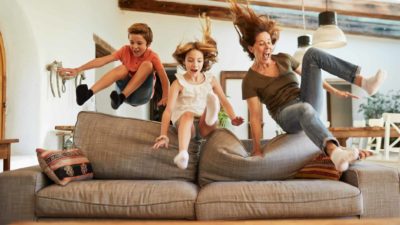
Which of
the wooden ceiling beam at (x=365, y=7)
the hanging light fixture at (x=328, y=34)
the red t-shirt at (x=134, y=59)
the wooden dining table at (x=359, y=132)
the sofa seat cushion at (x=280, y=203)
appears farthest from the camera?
the wooden ceiling beam at (x=365, y=7)

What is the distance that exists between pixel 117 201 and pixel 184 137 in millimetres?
526

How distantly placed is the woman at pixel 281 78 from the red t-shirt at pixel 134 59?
64 cm

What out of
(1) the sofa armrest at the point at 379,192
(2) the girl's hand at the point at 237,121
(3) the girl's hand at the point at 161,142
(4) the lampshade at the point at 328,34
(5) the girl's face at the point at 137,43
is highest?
(4) the lampshade at the point at 328,34

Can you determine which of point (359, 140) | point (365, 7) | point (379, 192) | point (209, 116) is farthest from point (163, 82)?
point (359, 140)

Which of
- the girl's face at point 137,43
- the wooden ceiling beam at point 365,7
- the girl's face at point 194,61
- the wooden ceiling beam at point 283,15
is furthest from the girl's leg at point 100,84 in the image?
the wooden ceiling beam at point 283,15

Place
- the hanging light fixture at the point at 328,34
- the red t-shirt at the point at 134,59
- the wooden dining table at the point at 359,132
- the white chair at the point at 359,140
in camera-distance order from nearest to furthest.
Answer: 1. the red t-shirt at the point at 134,59
2. the wooden dining table at the point at 359,132
3. the hanging light fixture at the point at 328,34
4. the white chair at the point at 359,140

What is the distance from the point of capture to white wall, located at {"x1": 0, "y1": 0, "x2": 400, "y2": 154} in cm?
387

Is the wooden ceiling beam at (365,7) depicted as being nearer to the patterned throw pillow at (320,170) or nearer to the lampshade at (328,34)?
the lampshade at (328,34)

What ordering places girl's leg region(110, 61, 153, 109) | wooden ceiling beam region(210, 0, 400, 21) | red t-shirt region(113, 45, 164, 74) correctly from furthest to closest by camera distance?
wooden ceiling beam region(210, 0, 400, 21)
red t-shirt region(113, 45, 164, 74)
girl's leg region(110, 61, 153, 109)

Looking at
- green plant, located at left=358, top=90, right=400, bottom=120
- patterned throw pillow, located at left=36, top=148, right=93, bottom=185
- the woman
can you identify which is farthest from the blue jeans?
green plant, located at left=358, top=90, right=400, bottom=120

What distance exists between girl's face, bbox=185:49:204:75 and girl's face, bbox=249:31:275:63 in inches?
14.9

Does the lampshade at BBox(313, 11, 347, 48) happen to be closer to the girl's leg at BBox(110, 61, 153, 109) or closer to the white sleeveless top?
the white sleeveless top

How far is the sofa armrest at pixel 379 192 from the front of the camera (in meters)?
1.93

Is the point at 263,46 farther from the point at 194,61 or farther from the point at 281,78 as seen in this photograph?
the point at 194,61
